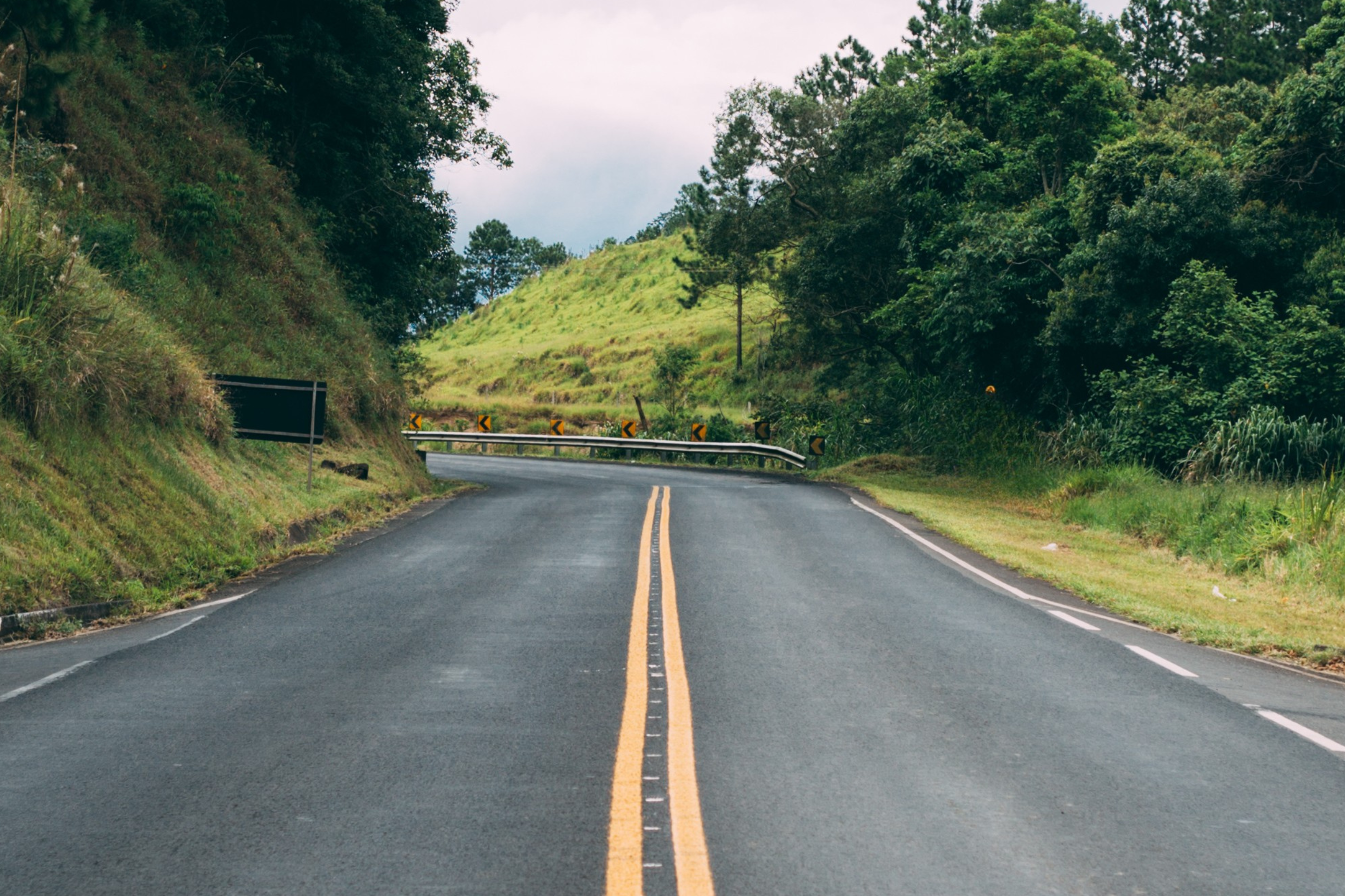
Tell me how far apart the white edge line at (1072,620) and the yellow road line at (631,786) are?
160 inches

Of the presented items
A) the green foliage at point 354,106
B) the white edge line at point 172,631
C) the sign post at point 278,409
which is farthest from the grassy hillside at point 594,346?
the white edge line at point 172,631

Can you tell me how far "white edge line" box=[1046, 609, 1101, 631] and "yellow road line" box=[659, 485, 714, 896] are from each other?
3803 millimetres

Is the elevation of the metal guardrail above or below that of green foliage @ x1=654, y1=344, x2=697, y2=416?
below

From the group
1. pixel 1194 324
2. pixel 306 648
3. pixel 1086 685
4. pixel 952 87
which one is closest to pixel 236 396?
pixel 306 648

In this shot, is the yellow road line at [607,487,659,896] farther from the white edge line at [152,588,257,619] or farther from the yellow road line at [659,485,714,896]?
the white edge line at [152,588,257,619]

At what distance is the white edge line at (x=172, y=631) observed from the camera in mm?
9008

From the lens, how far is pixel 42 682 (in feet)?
24.4

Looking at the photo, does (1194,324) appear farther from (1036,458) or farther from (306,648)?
(306,648)

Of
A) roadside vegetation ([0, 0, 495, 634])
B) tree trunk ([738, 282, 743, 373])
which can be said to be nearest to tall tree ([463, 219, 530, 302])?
tree trunk ([738, 282, 743, 373])

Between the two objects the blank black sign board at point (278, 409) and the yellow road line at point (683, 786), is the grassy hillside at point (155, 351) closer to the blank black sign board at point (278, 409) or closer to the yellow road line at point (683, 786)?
the blank black sign board at point (278, 409)

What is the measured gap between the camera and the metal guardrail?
36.7m

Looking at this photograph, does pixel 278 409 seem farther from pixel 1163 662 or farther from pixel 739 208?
pixel 739 208

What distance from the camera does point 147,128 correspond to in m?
22.8

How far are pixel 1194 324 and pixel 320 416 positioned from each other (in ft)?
54.1
